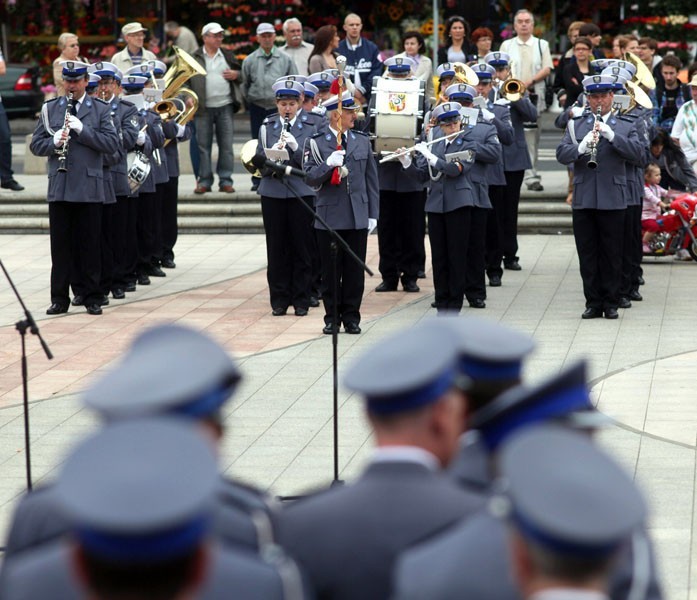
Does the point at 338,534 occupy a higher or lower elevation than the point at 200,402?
lower

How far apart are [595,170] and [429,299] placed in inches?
80.6

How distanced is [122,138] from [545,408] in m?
10.2

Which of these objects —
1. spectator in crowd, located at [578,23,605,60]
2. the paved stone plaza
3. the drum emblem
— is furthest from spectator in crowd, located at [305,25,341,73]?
the drum emblem

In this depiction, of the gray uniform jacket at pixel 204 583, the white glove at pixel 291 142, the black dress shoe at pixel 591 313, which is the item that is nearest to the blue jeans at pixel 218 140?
the white glove at pixel 291 142

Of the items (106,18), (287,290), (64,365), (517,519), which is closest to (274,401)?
(64,365)

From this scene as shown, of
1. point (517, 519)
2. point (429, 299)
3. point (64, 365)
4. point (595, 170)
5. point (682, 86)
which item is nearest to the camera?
point (517, 519)

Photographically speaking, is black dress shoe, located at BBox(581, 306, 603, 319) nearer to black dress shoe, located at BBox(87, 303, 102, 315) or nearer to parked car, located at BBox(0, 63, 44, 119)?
black dress shoe, located at BBox(87, 303, 102, 315)

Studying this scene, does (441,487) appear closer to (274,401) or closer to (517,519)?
(517,519)

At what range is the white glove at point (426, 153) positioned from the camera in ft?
39.1

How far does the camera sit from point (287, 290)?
1245 cm

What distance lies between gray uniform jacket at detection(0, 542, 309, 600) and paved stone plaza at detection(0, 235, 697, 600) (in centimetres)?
364

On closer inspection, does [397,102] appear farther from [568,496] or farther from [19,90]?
[19,90]

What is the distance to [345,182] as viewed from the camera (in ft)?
38.0

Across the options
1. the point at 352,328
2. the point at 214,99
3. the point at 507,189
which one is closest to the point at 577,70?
the point at 507,189
